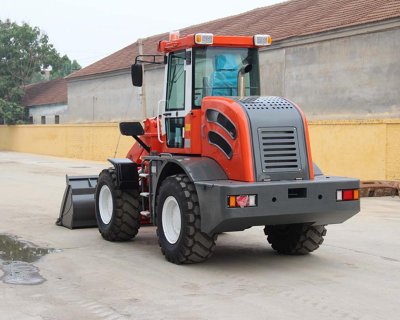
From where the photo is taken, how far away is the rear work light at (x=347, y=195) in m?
7.61

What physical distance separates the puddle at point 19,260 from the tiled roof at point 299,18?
48.5 ft

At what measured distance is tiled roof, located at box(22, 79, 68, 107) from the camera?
4919 centimetres

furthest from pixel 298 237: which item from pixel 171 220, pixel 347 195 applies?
pixel 171 220

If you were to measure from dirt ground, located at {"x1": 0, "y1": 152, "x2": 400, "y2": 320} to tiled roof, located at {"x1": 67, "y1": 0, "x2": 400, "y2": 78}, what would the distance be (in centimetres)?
1268

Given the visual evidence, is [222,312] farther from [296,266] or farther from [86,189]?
[86,189]

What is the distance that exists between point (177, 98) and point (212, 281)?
8.85 ft

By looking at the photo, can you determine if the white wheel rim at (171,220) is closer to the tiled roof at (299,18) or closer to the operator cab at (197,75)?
the operator cab at (197,75)

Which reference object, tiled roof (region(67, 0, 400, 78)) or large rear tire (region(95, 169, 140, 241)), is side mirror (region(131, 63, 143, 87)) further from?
tiled roof (region(67, 0, 400, 78))

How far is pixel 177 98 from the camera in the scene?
8.65 metres

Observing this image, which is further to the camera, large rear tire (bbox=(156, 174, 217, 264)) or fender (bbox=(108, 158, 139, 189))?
fender (bbox=(108, 158, 139, 189))

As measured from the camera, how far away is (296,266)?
7.87 metres

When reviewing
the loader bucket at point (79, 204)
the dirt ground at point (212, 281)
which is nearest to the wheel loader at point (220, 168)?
the dirt ground at point (212, 281)

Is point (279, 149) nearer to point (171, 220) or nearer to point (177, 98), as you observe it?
point (171, 220)

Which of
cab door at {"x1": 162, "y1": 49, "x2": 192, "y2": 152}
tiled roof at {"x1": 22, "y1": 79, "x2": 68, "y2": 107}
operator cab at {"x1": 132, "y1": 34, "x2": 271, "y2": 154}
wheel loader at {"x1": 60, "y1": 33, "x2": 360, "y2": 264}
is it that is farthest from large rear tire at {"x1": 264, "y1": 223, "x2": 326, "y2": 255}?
tiled roof at {"x1": 22, "y1": 79, "x2": 68, "y2": 107}
